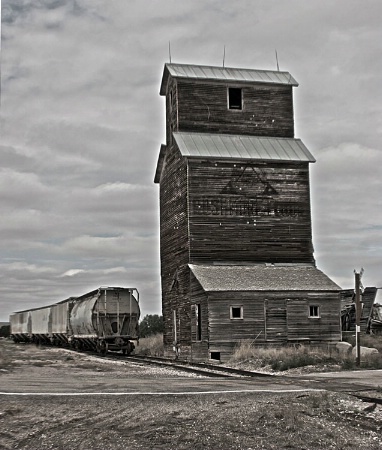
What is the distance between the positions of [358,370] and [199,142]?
61.3 feet

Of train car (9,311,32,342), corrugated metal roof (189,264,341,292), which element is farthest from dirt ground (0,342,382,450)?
train car (9,311,32,342)

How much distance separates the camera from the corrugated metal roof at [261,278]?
35469 millimetres

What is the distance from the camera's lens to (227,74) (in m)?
42.5

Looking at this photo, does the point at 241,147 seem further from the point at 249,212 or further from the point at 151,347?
the point at 151,347

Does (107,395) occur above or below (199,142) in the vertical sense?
below

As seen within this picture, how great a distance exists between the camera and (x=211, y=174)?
39.0 meters

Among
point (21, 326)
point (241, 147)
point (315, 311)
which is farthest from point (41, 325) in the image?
point (315, 311)

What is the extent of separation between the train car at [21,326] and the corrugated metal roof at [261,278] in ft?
104

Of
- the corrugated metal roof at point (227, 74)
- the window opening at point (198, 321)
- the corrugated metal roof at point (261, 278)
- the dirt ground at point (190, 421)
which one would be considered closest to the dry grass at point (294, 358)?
the window opening at point (198, 321)

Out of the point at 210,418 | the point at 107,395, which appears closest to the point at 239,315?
the point at 107,395

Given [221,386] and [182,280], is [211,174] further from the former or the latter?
[221,386]

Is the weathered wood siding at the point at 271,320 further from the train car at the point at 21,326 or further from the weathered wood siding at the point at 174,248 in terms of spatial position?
the train car at the point at 21,326

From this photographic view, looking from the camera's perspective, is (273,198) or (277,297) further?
(273,198)

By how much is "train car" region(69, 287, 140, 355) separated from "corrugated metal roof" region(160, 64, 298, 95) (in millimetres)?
13237
